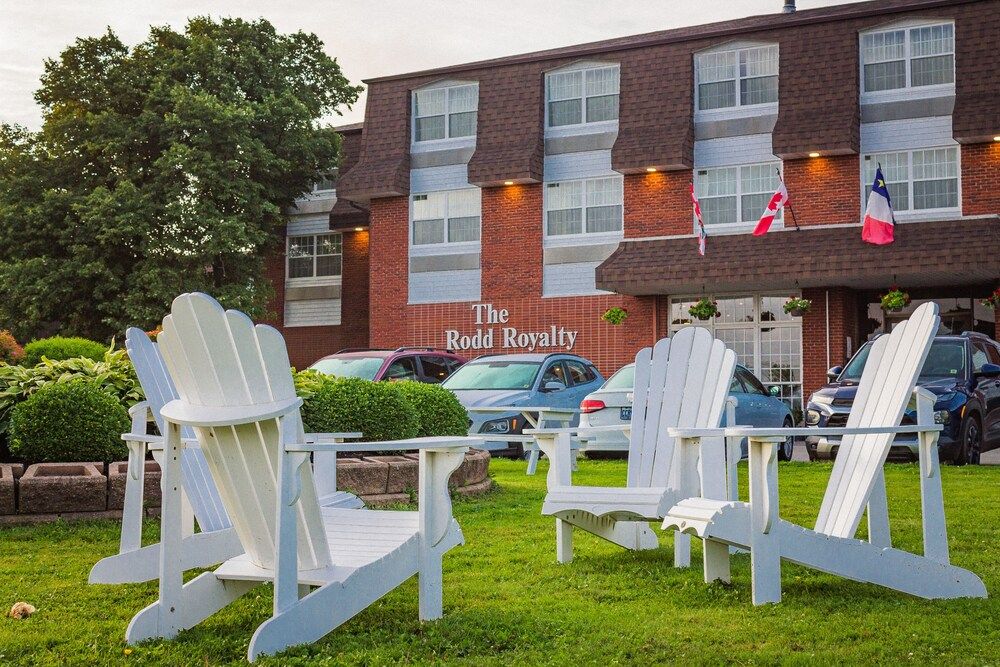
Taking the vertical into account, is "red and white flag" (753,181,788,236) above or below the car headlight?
above

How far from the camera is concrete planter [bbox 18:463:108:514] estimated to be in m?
8.43

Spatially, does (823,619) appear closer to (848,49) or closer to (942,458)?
(942,458)

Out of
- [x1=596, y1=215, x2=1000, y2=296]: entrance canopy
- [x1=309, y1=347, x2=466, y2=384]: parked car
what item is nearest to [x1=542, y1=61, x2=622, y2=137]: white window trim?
[x1=596, y1=215, x2=1000, y2=296]: entrance canopy

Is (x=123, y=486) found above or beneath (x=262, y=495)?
beneath

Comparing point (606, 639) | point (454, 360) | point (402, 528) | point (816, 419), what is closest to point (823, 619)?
point (606, 639)

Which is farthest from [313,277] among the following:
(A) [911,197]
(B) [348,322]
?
(A) [911,197]

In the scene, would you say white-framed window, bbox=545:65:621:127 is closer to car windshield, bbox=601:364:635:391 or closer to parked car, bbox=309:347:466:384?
parked car, bbox=309:347:466:384

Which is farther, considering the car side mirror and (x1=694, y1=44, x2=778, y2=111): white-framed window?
(x1=694, y1=44, x2=778, y2=111): white-framed window

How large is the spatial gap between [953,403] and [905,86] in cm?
1400

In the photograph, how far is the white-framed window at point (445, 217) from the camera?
1233 inches

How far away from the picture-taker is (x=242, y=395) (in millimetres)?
4734

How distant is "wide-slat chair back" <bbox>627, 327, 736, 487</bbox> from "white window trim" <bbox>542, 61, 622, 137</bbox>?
22357 millimetres

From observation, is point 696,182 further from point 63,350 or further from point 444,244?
point 63,350

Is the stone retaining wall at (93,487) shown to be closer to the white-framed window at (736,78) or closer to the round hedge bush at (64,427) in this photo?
the round hedge bush at (64,427)
